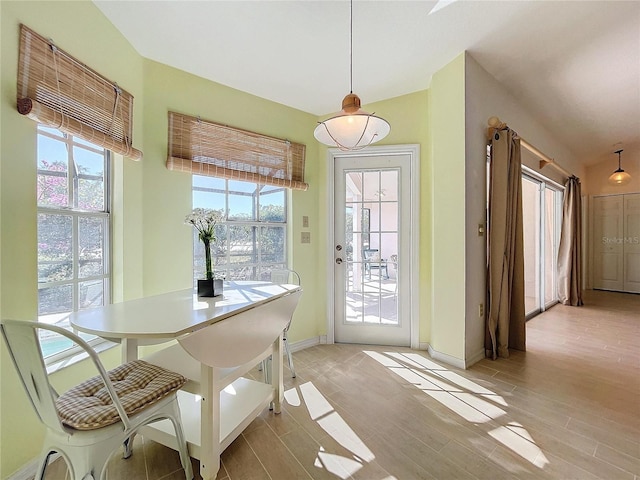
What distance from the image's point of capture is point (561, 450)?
1.49 m

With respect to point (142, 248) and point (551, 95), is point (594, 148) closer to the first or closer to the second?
point (551, 95)

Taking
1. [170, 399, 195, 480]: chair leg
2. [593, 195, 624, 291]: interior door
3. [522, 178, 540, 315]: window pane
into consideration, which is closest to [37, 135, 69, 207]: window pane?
[170, 399, 195, 480]: chair leg

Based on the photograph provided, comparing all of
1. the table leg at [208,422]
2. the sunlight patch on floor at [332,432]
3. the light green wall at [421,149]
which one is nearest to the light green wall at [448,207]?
the light green wall at [421,149]

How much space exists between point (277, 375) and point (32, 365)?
48.2 inches

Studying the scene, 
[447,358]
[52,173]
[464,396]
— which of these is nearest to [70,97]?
[52,173]

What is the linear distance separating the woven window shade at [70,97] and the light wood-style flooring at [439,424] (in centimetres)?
169

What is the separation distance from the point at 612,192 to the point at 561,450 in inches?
252

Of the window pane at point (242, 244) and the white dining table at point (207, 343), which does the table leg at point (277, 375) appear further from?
the window pane at point (242, 244)

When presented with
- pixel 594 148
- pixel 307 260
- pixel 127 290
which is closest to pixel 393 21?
pixel 307 260

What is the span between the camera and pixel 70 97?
4.99ft

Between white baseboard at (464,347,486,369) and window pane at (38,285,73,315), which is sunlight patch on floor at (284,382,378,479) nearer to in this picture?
white baseboard at (464,347,486,369)

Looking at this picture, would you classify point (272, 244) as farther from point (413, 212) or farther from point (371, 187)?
point (413, 212)

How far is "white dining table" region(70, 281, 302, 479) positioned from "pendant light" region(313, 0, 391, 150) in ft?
3.19

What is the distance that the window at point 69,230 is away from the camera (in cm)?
151
